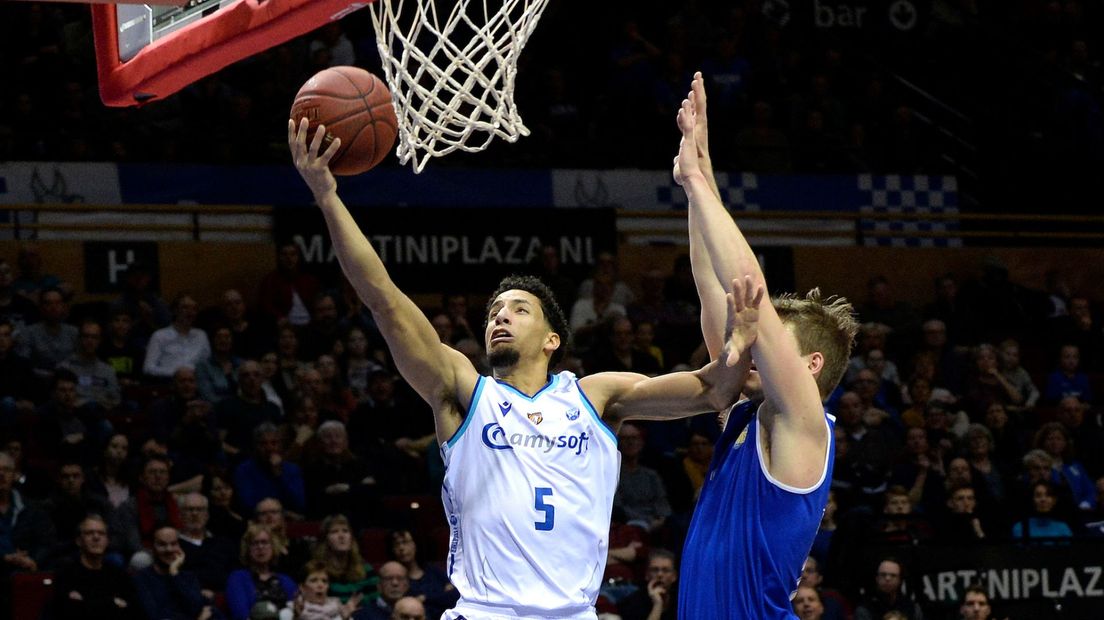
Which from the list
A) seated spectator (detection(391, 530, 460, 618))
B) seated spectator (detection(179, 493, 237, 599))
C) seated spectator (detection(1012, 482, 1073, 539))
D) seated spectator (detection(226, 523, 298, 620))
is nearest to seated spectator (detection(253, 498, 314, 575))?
seated spectator (detection(226, 523, 298, 620))

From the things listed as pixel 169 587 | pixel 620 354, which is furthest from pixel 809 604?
pixel 169 587

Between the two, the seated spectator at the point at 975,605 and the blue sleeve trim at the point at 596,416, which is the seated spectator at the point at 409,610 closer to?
the seated spectator at the point at 975,605

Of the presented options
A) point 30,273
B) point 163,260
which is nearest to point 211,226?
point 163,260

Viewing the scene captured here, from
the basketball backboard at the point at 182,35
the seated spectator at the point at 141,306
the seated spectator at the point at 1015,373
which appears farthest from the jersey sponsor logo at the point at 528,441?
the seated spectator at the point at 1015,373

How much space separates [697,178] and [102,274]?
9.08m

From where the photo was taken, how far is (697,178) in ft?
15.1

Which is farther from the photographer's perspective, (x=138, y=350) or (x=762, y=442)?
(x=138, y=350)

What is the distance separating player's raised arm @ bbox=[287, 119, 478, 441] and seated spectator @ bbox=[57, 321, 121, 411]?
6.34 metres

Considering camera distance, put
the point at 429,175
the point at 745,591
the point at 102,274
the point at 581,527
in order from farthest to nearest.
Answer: the point at 429,175
the point at 102,274
the point at 581,527
the point at 745,591

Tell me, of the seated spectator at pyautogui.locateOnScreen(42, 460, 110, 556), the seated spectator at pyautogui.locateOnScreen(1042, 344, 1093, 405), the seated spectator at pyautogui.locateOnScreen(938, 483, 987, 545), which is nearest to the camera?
the seated spectator at pyautogui.locateOnScreen(42, 460, 110, 556)

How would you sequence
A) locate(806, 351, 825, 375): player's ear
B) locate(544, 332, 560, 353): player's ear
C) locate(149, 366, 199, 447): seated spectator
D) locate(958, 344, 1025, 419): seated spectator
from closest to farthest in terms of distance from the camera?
locate(806, 351, 825, 375): player's ear
locate(544, 332, 560, 353): player's ear
locate(149, 366, 199, 447): seated spectator
locate(958, 344, 1025, 419): seated spectator

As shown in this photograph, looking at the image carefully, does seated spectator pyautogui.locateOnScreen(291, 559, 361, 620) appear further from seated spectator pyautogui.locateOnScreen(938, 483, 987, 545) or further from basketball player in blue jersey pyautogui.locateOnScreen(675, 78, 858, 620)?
basketball player in blue jersey pyautogui.locateOnScreen(675, 78, 858, 620)

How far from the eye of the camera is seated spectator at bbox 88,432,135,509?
966 centimetres

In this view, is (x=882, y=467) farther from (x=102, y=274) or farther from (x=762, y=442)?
(x=762, y=442)
